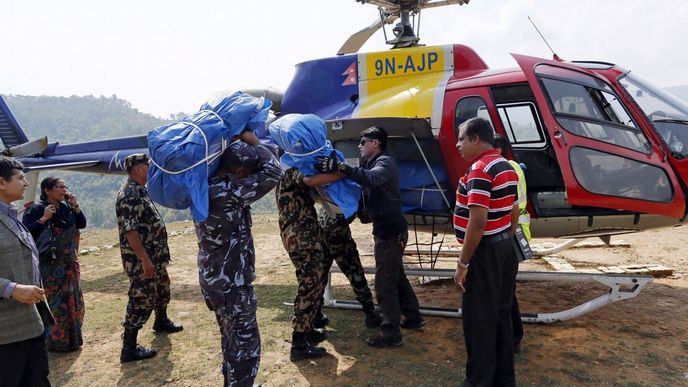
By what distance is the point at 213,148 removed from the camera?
287 centimetres

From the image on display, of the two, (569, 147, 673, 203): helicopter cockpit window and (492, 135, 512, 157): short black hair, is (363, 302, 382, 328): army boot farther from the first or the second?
(569, 147, 673, 203): helicopter cockpit window

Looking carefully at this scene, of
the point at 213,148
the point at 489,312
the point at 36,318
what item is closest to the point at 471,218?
the point at 489,312

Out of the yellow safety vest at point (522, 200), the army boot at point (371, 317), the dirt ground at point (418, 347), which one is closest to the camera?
the dirt ground at point (418, 347)

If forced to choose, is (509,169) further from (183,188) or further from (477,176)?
(183,188)

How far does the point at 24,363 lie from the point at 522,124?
179 inches

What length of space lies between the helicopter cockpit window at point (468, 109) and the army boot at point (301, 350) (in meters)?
2.41

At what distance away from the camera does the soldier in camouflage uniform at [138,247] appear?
165 inches

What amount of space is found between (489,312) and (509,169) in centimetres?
93

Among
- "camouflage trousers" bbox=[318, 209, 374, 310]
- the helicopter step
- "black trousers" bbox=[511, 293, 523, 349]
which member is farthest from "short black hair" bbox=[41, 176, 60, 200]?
"black trousers" bbox=[511, 293, 523, 349]

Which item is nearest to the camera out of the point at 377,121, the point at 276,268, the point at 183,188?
the point at 183,188

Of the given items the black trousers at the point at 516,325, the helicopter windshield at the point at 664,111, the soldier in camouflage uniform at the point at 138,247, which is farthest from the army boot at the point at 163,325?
the helicopter windshield at the point at 664,111

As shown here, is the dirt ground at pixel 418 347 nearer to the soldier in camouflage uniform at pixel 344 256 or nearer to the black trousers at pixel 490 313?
the soldier in camouflage uniform at pixel 344 256

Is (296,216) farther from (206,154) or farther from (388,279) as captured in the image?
(206,154)

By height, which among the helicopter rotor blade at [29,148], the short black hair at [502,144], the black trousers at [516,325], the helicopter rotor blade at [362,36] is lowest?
the black trousers at [516,325]
